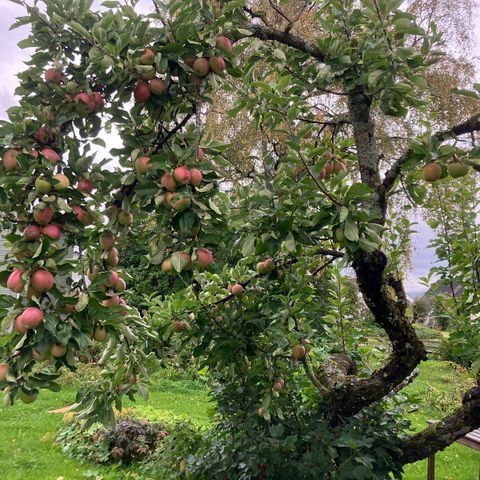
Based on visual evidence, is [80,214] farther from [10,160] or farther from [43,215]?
[10,160]

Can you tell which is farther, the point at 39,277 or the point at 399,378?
the point at 399,378

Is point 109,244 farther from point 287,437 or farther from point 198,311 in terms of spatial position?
point 287,437

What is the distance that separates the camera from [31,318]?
52.3 inches

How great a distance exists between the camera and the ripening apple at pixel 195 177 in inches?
63.0

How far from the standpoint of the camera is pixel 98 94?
170 cm

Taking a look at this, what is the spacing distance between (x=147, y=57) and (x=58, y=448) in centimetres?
505

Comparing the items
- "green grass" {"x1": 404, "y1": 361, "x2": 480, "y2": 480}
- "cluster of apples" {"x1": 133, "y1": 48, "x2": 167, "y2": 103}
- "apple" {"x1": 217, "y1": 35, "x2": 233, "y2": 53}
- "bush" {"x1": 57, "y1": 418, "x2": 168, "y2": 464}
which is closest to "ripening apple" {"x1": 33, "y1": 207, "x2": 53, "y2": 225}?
"cluster of apples" {"x1": 133, "y1": 48, "x2": 167, "y2": 103}

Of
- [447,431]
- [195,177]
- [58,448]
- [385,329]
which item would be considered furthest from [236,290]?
[58,448]

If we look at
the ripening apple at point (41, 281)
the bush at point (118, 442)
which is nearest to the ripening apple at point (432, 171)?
the ripening apple at point (41, 281)

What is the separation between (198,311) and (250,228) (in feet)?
2.25

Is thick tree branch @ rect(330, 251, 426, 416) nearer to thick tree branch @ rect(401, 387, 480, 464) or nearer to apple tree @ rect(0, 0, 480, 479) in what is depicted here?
apple tree @ rect(0, 0, 480, 479)

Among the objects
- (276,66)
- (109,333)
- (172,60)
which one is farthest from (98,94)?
(276,66)

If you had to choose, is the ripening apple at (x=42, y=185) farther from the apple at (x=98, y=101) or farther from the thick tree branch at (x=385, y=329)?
the thick tree branch at (x=385, y=329)

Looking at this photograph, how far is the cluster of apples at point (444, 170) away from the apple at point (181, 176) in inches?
34.4
